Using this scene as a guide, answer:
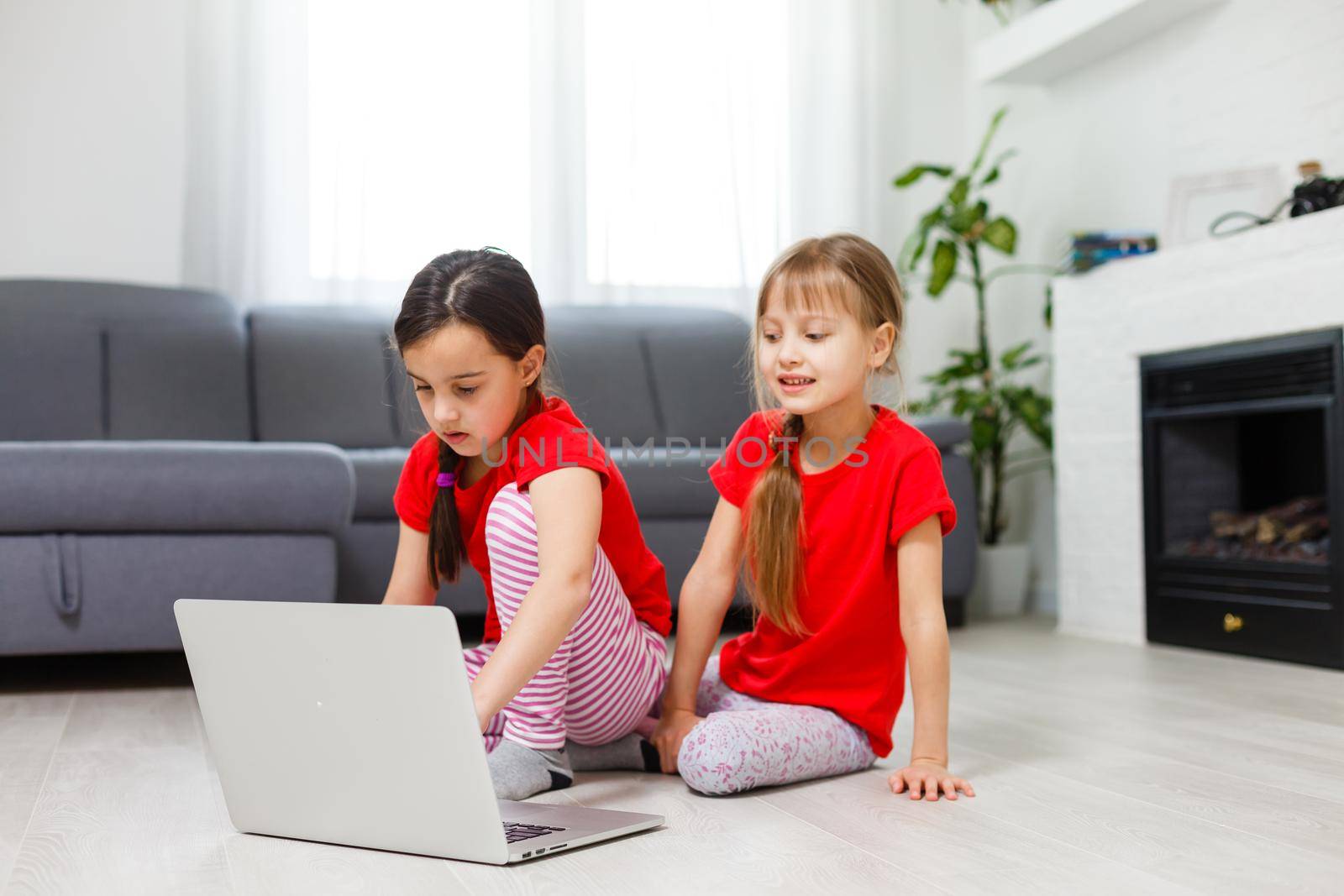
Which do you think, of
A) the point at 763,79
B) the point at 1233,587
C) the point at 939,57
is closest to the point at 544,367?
the point at 1233,587

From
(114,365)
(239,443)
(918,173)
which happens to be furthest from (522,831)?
(918,173)

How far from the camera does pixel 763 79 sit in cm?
382

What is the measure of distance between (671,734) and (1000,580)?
2.05 meters

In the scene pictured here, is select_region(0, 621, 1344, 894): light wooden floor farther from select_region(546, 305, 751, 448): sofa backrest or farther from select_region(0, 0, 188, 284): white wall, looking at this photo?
select_region(0, 0, 188, 284): white wall

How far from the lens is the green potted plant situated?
3.26 metres

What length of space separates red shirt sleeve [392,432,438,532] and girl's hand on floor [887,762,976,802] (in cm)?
60

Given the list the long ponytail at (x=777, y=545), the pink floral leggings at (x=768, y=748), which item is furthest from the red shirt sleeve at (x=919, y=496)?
the pink floral leggings at (x=768, y=748)

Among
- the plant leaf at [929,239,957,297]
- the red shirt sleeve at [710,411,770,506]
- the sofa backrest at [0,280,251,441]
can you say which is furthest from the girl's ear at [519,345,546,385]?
the plant leaf at [929,239,957,297]

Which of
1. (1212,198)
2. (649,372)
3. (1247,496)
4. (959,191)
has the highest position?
(959,191)

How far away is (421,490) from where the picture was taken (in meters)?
1.41

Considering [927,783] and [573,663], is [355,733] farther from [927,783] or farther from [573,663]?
[927,783]

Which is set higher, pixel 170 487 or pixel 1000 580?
pixel 170 487

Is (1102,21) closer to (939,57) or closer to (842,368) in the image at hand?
(939,57)

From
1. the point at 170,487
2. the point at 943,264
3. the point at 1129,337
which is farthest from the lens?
the point at 943,264
